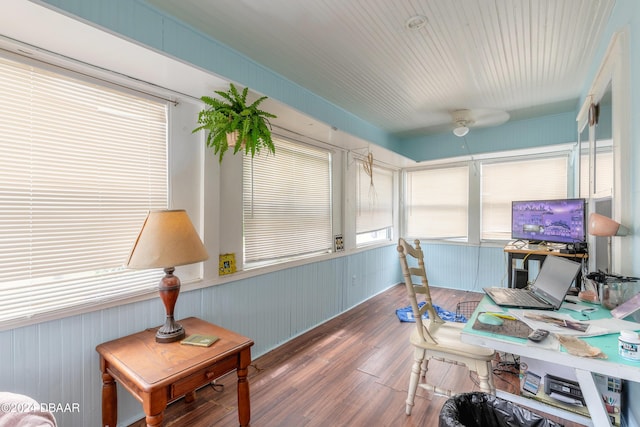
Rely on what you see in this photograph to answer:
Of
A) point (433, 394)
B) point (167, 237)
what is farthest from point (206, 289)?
point (433, 394)

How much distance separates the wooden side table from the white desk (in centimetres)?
124

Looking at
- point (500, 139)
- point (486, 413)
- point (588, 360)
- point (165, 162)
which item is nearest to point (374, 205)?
point (500, 139)

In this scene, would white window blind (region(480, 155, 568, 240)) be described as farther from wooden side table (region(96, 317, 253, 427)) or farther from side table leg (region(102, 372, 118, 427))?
side table leg (region(102, 372, 118, 427))

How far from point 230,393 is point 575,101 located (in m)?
4.88

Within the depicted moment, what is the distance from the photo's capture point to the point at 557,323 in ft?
4.46

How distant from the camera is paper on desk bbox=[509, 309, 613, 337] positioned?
4.11ft

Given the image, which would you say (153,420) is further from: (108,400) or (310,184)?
(310,184)

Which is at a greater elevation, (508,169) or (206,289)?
(508,169)

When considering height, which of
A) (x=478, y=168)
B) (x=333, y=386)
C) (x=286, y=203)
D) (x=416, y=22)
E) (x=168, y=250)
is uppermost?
(x=416, y=22)

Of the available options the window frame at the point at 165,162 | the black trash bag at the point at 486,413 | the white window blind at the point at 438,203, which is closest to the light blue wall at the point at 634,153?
the black trash bag at the point at 486,413

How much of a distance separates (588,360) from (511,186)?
13.4ft

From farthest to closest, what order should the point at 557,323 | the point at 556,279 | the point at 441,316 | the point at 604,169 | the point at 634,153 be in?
1. the point at 441,316
2. the point at 604,169
3. the point at 556,279
4. the point at 634,153
5. the point at 557,323

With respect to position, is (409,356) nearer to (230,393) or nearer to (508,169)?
(230,393)

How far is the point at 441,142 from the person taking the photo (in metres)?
4.93
